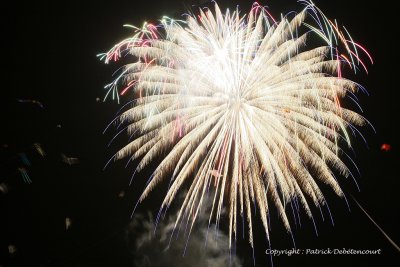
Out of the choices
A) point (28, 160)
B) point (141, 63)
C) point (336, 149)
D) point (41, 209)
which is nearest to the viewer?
point (336, 149)

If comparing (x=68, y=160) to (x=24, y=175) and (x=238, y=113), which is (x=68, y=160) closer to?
(x=24, y=175)

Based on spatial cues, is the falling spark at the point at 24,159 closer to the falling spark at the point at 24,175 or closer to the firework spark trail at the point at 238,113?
the falling spark at the point at 24,175

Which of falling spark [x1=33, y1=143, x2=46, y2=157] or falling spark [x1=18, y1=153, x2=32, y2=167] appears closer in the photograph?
falling spark [x1=18, y1=153, x2=32, y2=167]

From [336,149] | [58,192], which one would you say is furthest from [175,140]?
[58,192]

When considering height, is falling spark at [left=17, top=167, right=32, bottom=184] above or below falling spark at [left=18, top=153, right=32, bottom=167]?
below

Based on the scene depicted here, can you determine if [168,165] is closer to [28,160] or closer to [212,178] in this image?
[212,178]

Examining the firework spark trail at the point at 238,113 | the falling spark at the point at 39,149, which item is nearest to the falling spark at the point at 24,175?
the falling spark at the point at 39,149

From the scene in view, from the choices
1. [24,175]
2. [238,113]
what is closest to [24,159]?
[24,175]

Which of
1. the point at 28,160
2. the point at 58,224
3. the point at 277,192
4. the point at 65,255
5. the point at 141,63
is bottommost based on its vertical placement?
the point at 65,255

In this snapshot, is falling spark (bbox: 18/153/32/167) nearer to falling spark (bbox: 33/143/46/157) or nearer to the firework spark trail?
falling spark (bbox: 33/143/46/157)

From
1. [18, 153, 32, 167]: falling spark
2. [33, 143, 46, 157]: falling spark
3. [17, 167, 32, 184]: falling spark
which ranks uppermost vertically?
[33, 143, 46, 157]: falling spark

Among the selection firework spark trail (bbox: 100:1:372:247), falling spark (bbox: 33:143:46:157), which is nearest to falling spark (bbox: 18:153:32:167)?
falling spark (bbox: 33:143:46:157)
